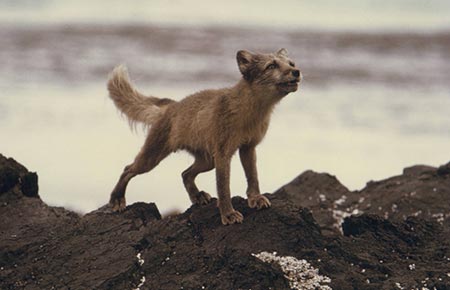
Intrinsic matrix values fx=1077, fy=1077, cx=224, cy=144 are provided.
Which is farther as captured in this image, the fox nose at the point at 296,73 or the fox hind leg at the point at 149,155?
the fox hind leg at the point at 149,155

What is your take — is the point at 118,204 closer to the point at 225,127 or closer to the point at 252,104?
the point at 225,127

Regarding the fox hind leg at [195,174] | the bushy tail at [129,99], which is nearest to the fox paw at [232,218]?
the fox hind leg at [195,174]

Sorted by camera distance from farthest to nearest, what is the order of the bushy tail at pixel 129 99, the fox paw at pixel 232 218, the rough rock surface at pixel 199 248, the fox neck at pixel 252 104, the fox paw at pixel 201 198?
the bushy tail at pixel 129 99, the fox paw at pixel 201 198, the fox neck at pixel 252 104, the fox paw at pixel 232 218, the rough rock surface at pixel 199 248

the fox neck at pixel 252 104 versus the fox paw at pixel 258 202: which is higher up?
the fox neck at pixel 252 104

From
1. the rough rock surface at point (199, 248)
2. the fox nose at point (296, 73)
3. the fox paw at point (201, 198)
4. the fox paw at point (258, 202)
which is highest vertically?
the fox nose at point (296, 73)

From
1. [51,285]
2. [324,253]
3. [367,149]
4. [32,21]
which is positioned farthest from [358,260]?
[32,21]

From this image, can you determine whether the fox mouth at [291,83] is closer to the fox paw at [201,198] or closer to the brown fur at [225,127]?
the brown fur at [225,127]

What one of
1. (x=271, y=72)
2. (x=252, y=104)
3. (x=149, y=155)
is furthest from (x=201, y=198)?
(x=271, y=72)

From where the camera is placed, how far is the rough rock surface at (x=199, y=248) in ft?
31.1

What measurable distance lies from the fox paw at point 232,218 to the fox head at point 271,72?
1.26 meters

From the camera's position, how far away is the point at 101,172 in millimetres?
20422

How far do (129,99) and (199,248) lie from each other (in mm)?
3376

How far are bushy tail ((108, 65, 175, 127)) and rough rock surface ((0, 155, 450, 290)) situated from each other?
1650 millimetres

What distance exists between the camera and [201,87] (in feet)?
112
